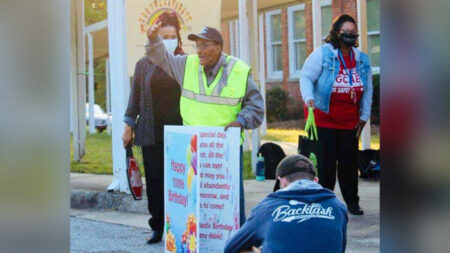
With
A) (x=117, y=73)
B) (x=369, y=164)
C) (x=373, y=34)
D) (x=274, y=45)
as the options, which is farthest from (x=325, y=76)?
(x=274, y=45)

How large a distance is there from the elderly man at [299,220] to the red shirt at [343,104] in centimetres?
314

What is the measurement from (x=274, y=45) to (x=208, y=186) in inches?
661

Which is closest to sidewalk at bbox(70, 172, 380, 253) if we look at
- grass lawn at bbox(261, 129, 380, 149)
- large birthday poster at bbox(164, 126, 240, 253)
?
large birthday poster at bbox(164, 126, 240, 253)

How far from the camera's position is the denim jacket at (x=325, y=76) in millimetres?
7223

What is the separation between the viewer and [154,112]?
6.93 m

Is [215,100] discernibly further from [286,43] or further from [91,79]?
[91,79]

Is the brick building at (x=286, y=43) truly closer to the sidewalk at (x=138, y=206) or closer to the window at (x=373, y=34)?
the window at (x=373, y=34)

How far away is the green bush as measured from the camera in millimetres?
20750

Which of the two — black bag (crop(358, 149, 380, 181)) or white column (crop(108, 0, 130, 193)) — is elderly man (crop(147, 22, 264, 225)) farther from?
black bag (crop(358, 149, 380, 181))

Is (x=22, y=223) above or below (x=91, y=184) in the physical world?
above

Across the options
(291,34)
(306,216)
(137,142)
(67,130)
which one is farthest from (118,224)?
(291,34)

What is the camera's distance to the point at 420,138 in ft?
7.66

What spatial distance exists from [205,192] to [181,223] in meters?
0.32

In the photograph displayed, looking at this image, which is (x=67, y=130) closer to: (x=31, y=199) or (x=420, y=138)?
(x=31, y=199)
